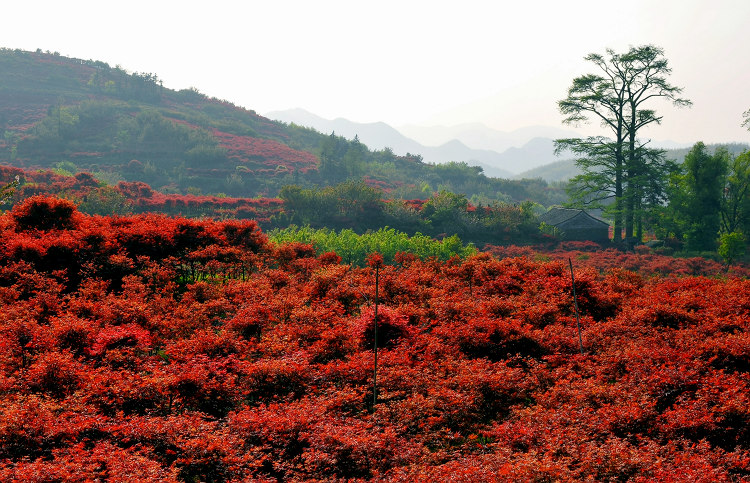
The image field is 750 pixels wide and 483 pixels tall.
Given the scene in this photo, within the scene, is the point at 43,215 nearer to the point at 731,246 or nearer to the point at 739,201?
the point at 731,246

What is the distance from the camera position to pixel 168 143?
51.5 meters

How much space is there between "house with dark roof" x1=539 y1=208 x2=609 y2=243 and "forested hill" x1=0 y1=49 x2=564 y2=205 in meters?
20.7

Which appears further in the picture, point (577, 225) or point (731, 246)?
point (577, 225)

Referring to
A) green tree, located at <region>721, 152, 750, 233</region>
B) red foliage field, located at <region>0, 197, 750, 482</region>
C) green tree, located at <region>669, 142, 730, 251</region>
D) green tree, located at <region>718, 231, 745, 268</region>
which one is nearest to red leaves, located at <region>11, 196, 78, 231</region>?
red foliage field, located at <region>0, 197, 750, 482</region>

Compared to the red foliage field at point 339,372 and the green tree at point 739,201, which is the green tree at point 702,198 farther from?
the red foliage field at point 339,372

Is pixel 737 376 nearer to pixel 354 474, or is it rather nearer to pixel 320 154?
pixel 354 474

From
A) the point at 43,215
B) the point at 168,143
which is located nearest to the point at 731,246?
the point at 43,215

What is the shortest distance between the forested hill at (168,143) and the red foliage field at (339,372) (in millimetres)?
33203

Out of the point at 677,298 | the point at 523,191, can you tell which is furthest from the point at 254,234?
the point at 523,191

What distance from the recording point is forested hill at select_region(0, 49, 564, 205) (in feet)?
149

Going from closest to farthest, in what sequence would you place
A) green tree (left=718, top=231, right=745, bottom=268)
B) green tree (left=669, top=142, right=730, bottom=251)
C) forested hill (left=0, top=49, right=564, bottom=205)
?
1. green tree (left=718, top=231, right=745, bottom=268)
2. green tree (left=669, top=142, right=730, bottom=251)
3. forested hill (left=0, top=49, right=564, bottom=205)

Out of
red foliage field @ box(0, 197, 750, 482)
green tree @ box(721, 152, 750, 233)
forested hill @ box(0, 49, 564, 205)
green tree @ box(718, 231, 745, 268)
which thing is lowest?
red foliage field @ box(0, 197, 750, 482)

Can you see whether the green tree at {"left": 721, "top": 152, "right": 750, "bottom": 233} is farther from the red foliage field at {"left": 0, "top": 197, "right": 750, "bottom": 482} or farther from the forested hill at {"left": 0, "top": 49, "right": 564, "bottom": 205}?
the forested hill at {"left": 0, "top": 49, "right": 564, "bottom": 205}

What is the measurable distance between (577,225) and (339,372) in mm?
26916
